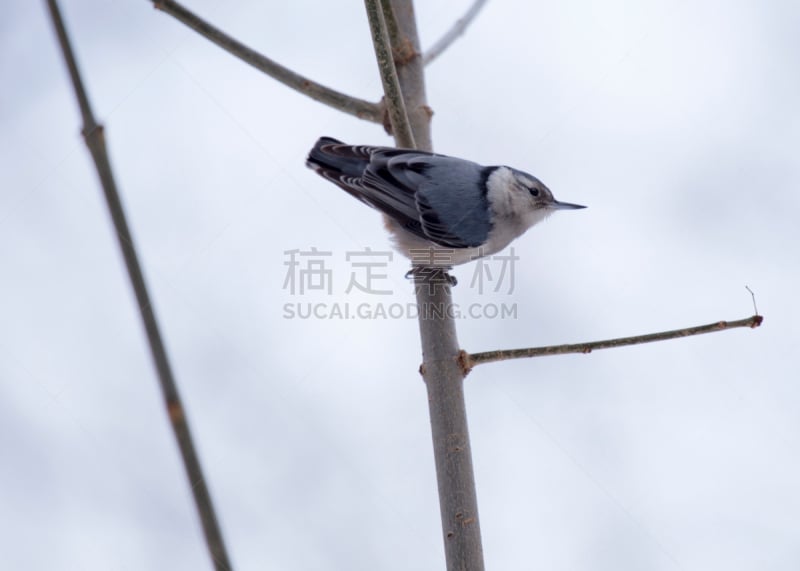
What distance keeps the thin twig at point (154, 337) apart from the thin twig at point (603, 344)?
2.81 ft

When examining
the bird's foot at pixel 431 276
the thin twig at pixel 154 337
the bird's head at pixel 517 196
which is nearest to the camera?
the thin twig at pixel 154 337

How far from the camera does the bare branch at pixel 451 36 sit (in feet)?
5.86

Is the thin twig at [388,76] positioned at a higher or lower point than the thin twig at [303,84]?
lower

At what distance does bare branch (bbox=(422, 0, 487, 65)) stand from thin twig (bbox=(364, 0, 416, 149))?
0.34 metres

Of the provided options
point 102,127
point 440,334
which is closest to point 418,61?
point 440,334

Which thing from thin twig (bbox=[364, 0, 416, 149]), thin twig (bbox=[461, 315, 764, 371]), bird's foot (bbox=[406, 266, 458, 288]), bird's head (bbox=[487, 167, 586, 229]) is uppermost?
bird's head (bbox=[487, 167, 586, 229])

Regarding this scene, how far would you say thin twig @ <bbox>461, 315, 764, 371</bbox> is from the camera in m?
1.13

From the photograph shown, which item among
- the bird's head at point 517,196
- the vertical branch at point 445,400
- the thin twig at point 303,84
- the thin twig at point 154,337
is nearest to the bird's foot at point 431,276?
the vertical branch at point 445,400

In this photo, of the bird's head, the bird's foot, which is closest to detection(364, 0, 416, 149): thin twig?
the bird's foot

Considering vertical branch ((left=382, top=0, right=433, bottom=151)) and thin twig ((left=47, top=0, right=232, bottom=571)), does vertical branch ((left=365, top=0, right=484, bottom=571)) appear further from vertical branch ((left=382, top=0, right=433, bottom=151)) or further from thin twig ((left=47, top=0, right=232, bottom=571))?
thin twig ((left=47, top=0, right=232, bottom=571))

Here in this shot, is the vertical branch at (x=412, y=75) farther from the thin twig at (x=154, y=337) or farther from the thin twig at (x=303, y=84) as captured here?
the thin twig at (x=154, y=337)

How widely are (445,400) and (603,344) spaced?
296 millimetres

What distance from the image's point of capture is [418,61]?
169 cm

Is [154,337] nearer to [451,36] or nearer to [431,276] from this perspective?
[431,276]
